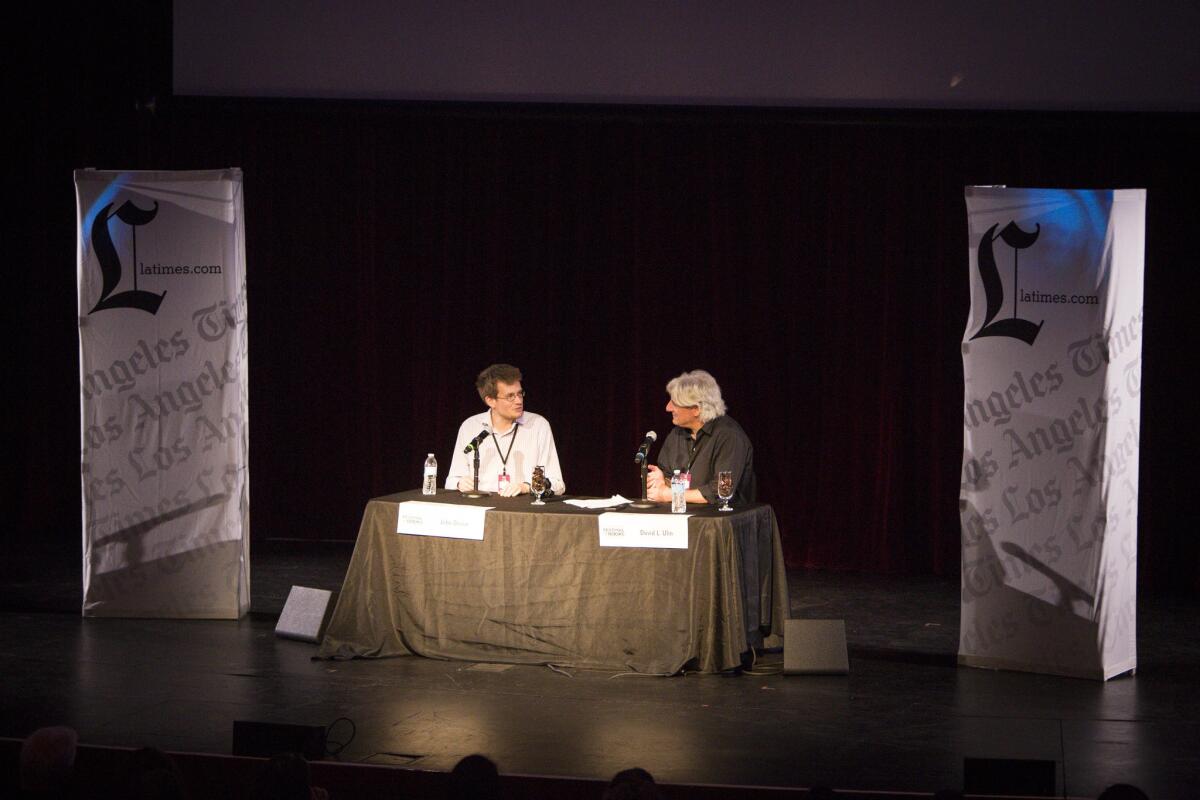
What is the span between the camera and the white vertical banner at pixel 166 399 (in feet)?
22.1

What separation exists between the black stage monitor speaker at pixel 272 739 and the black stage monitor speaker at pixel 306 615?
2302mm

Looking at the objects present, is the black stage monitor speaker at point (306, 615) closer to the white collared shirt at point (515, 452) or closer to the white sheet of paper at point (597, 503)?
the white collared shirt at point (515, 452)

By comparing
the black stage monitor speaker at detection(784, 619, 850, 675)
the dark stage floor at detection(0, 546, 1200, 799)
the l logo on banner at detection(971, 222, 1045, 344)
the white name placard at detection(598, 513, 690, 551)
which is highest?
the l logo on banner at detection(971, 222, 1045, 344)

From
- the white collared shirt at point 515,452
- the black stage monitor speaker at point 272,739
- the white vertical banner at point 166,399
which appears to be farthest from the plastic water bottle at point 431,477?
the black stage monitor speaker at point 272,739

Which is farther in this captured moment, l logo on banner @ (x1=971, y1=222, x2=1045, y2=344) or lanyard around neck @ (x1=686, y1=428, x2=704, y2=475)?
lanyard around neck @ (x1=686, y1=428, x2=704, y2=475)

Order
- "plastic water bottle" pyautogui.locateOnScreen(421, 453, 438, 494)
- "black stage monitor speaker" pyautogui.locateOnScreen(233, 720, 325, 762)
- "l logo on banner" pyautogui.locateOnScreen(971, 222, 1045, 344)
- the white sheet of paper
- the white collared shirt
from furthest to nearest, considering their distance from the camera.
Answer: the white collared shirt < "plastic water bottle" pyautogui.locateOnScreen(421, 453, 438, 494) < the white sheet of paper < "l logo on banner" pyautogui.locateOnScreen(971, 222, 1045, 344) < "black stage monitor speaker" pyautogui.locateOnScreen(233, 720, 325, 762)

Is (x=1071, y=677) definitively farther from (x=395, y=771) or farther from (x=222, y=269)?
(x=222, y=269)

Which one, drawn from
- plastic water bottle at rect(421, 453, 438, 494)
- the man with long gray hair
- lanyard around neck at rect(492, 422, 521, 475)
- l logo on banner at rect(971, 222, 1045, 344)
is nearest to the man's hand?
the man with long gray hair

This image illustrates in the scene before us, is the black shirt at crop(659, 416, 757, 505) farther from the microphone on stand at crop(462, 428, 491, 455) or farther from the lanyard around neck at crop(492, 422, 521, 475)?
the microphone on stand at crop(462, 428, 491, 455)

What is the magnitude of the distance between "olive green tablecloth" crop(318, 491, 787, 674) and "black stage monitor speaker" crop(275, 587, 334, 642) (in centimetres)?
15

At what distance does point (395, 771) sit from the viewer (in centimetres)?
320

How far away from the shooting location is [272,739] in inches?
150

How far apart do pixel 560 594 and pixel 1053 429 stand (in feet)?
7.34

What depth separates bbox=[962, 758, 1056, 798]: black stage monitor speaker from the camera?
11.1ft
